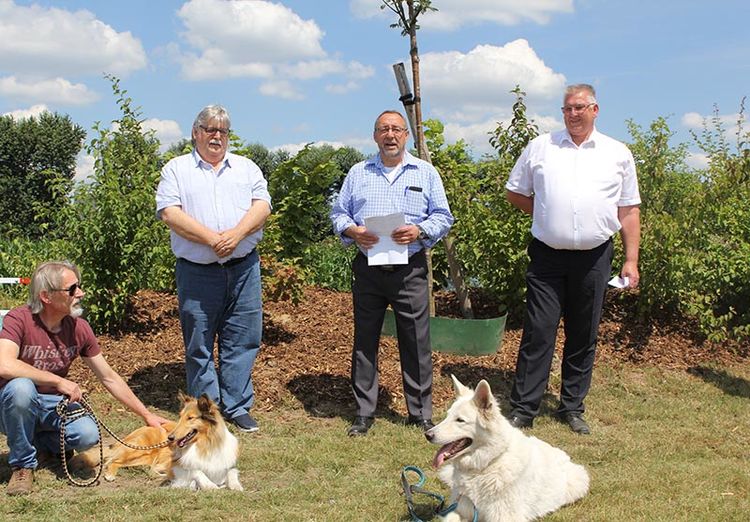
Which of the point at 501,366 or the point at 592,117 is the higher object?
the point at 592,117

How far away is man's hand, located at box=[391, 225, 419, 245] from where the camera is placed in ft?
16.5

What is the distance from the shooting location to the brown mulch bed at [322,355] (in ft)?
20.0

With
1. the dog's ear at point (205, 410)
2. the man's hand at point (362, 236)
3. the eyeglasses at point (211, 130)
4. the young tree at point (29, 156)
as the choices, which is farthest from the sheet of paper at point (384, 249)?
the young tree at point (29, 156)

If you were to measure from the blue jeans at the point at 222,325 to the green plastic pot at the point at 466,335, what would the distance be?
2.02 metres

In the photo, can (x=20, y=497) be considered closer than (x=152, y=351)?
Yes

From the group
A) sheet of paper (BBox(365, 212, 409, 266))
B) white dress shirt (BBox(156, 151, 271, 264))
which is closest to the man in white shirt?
sheet of paper (BBox(365, 212, 409, 266))

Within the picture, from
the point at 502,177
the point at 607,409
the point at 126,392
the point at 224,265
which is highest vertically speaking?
the point at 502,177

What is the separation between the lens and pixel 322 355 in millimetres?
6715

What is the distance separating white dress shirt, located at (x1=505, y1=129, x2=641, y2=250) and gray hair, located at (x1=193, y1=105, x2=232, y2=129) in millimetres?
2235

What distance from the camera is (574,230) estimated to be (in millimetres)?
5062

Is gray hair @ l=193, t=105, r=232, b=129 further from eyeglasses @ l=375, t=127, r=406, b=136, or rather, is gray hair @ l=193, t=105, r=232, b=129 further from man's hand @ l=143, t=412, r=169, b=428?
man's hand @ l=143, t=412, r=169, b=428

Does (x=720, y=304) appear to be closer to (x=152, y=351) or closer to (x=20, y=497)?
(x=152, y=351)

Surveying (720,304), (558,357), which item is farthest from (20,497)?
(720,304)

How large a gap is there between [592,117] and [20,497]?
170 inches
